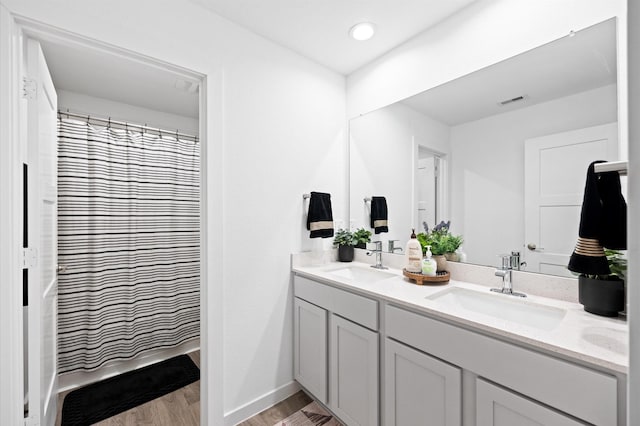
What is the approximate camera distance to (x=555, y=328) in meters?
1.09

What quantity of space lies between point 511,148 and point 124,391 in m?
2.91

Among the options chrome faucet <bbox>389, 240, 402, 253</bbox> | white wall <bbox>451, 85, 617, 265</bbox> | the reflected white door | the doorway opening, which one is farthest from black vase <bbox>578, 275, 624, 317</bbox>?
the doorway opening

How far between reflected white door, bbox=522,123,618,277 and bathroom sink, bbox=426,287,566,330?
23 cm

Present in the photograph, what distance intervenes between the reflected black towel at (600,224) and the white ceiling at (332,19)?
1170 millimetres

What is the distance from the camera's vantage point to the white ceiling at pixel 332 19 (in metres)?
1.60

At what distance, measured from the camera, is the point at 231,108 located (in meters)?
1.75

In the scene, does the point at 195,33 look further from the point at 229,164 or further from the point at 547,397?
the point at 547,397

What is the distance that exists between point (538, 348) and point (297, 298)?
53.6 inches

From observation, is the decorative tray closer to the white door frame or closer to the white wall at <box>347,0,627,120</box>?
the white wall at <box>347,0,627,120</box>

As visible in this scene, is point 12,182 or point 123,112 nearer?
point 12,182

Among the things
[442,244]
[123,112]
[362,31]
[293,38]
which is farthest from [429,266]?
[123,112]

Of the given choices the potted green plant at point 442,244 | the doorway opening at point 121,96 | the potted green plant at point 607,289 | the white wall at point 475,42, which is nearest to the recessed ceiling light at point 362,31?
the white wall at point 475,42

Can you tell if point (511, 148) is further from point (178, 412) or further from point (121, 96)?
point (121, 96)

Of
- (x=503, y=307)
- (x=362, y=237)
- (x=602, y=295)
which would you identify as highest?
(x=362, y=237)
